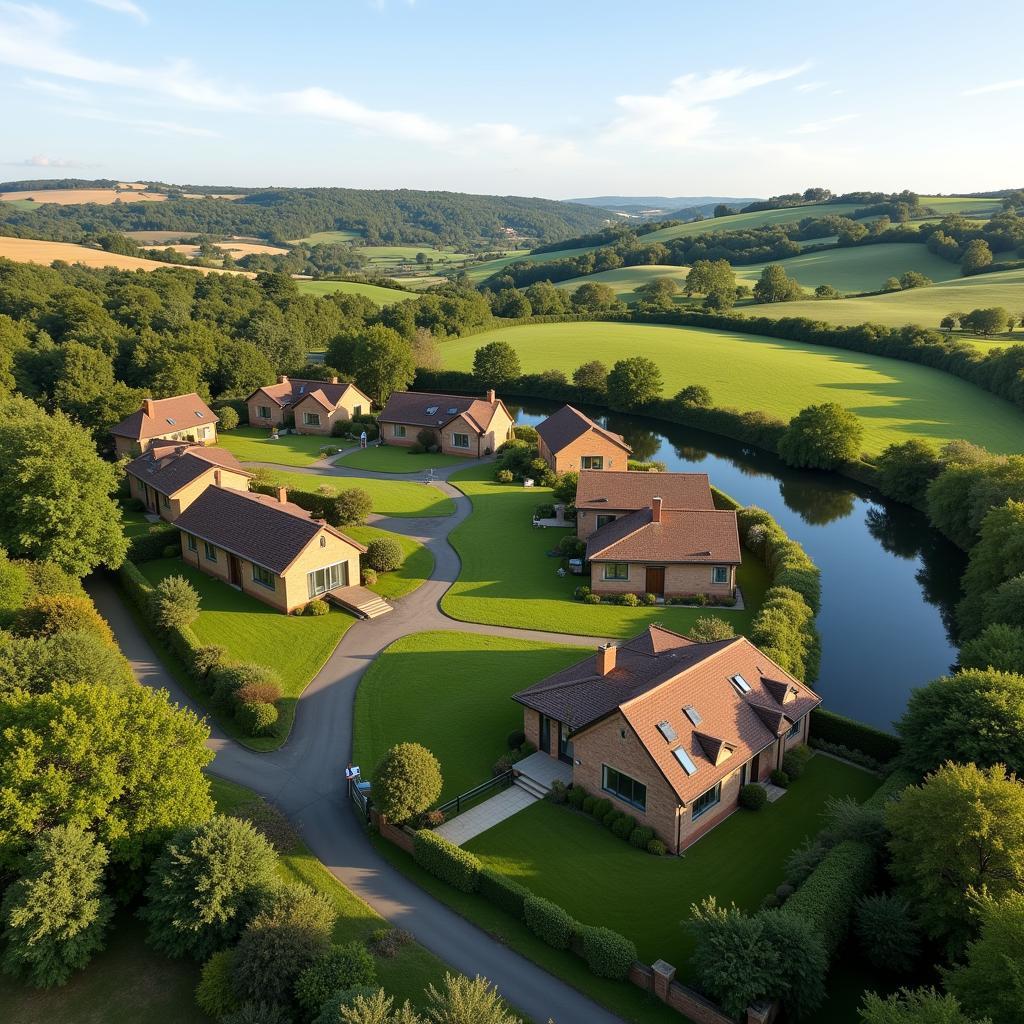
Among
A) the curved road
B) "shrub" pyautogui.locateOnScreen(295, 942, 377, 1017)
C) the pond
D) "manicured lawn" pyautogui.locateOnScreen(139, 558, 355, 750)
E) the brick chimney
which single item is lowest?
the pond

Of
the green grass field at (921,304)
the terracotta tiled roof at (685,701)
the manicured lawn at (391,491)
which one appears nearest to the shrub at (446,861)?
the terracotta tiled roof at (685,701)

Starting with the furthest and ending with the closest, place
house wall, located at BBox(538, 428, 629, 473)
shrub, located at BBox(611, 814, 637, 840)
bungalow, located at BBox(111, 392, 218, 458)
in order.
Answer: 1. bungalow, located at BBox(111, 392, 218, 458)
2. house wall, located at BBox(538, 428, 629, 473)
3. shrub, located at BBox(611, 814, 637, 840)

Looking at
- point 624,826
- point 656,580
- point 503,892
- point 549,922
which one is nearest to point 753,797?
point 624,826

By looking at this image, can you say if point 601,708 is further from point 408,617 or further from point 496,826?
point 408,617

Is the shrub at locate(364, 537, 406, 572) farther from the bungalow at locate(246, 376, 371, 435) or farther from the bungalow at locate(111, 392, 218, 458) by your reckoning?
the bungalow at locate(246, 376, 371, 435)

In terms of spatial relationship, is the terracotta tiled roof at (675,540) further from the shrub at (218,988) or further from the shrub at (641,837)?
the shrub at (218,988)

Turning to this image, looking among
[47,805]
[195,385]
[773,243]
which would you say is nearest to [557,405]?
[195,385]

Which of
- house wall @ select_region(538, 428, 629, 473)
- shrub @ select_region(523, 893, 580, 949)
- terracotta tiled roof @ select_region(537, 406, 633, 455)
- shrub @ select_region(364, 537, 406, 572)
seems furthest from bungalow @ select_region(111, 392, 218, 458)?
shrub @ select_region(523, 893, 580, 949)
